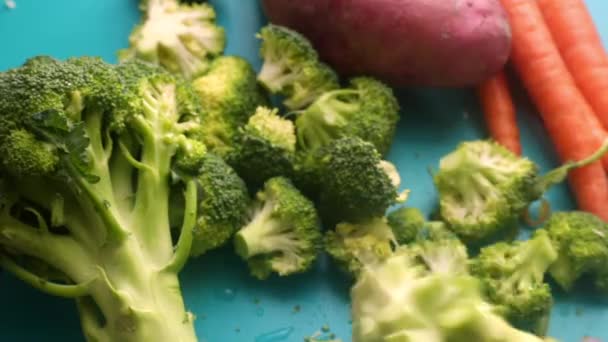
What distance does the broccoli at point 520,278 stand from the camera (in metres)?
0.97

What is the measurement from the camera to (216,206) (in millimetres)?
971

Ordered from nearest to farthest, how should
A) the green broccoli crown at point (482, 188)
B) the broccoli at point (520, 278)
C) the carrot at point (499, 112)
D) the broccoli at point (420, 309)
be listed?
1. the broccoli at point (420, 309)
2. the broccoli at point (520, 278)
3. the green broccoli crown at point (482, 188)
4. the carrot at point (499, 112)

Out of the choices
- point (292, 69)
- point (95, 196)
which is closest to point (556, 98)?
point (292, 69)

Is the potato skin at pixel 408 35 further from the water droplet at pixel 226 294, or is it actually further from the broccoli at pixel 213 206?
the water droplet at pixel 226 294

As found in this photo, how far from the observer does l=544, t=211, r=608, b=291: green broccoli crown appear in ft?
3.38

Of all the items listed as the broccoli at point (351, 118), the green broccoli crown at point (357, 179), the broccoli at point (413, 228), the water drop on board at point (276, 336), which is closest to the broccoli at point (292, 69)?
the broccoli at point (351, 118)

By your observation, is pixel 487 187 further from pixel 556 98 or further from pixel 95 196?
pixel 95 196

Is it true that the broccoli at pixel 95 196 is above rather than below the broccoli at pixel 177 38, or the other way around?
below

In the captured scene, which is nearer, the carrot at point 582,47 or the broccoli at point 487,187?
the broccoli at point 487,187

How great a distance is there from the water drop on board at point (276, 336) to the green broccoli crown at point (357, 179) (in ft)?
0.65

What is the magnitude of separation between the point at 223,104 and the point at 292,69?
0.13 m

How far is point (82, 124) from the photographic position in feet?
2.80

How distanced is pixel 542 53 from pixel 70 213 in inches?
32.9

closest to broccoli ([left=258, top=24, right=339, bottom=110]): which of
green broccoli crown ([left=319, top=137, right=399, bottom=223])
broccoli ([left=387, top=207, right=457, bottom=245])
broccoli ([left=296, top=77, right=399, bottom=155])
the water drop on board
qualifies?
broccoli ([left=296, top=77, right=399, bottom=155])
